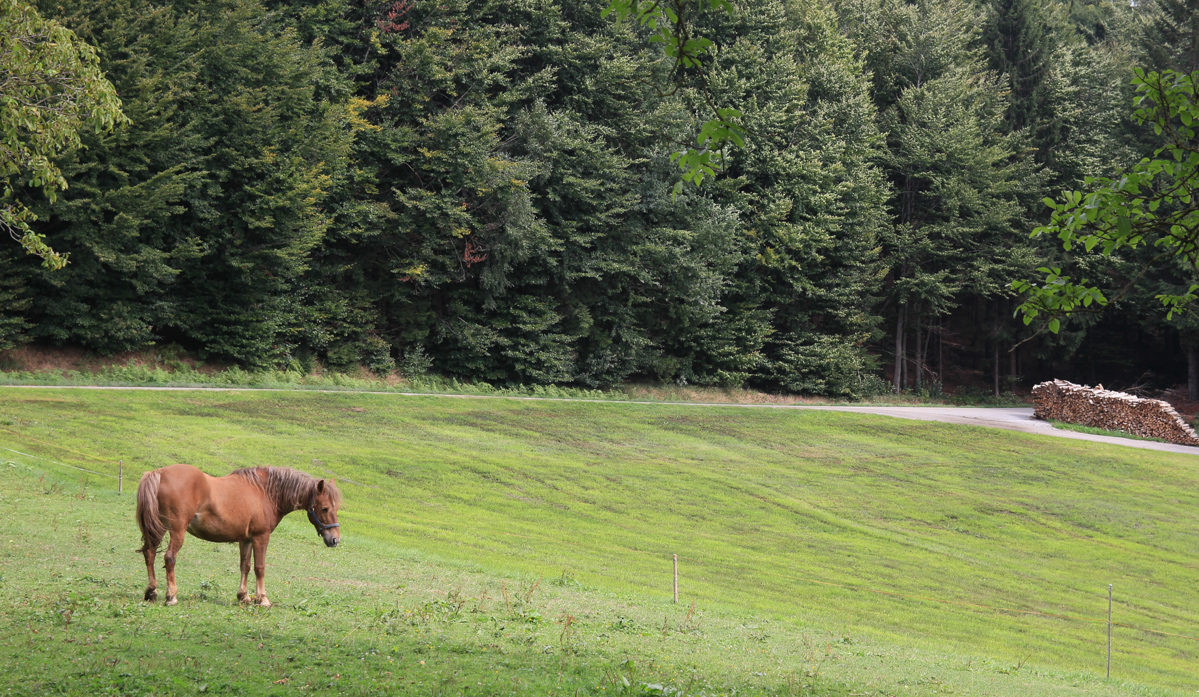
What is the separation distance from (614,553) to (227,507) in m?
9.66

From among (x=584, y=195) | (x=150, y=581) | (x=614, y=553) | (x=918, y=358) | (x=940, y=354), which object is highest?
(x=584, y=195)

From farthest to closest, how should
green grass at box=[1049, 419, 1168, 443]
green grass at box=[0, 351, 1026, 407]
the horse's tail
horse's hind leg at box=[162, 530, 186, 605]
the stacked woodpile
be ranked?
green grass at box=[1049, 419, 1168, 443] → the stacked woodpile → green grass at box=[0, 351, 1026, 407] → horse's hind leg at box=[162, 530, 186, 605] → the horse's tail

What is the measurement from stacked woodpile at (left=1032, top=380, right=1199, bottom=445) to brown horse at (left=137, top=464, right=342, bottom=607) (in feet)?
125

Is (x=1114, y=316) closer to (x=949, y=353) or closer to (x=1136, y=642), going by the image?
(x=949, y=353)

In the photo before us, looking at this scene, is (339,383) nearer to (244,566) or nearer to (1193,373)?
(244,566)

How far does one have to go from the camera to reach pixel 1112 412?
39.1 m

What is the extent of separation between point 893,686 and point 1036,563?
1303 cm

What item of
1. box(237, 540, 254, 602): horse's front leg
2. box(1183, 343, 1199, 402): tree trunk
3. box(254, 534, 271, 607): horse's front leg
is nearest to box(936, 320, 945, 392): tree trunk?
box(1183, 343, 1199, 402): tree trunk

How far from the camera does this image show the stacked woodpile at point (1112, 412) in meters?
37.3

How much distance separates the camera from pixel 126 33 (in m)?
31.1

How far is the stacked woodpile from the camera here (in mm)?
37312

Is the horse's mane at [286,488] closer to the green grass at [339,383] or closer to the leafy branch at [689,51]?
the leafy branch at [689,51]

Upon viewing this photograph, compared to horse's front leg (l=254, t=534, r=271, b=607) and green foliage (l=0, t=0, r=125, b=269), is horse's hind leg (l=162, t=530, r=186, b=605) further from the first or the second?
green foliage (l=0, t=0, r=125, b=269)

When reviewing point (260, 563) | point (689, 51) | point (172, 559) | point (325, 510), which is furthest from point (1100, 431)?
point (172, 559)
